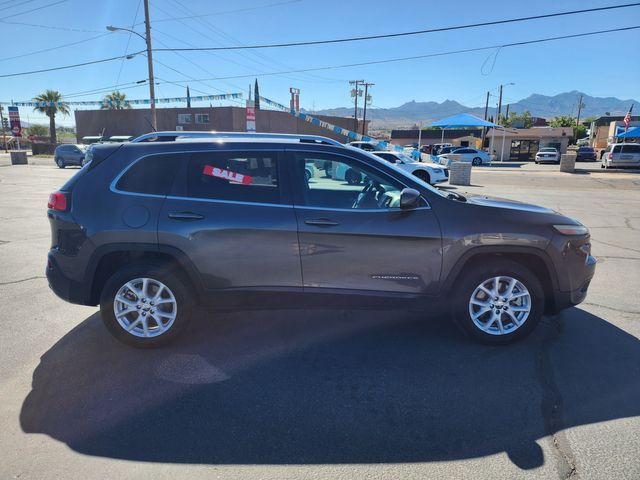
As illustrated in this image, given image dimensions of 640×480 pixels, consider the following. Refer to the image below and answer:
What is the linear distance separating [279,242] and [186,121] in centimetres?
4735

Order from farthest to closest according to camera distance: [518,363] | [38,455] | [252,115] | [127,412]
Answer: [252,115]
[518,363]
[127,412]
[38,455]

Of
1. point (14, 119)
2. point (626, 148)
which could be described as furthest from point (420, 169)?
point (14, 119)

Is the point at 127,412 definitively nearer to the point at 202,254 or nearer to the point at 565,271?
the point at 202,254

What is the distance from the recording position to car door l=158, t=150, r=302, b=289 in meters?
3.57

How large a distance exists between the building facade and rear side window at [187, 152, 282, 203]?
4102cm

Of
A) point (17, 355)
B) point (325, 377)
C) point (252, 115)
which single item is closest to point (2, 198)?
point (252, 115)

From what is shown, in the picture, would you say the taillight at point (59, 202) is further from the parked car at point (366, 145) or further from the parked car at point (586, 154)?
the parked car at point (586, 154)

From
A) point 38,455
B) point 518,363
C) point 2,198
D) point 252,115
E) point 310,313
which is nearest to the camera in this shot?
point 38,455

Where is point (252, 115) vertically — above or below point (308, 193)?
above

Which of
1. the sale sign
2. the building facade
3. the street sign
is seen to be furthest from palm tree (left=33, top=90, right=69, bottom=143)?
the street sign

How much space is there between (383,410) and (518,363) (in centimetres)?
138

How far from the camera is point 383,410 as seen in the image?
2949 mm

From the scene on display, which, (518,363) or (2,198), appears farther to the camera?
(2,198)

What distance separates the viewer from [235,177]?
12.1ft
